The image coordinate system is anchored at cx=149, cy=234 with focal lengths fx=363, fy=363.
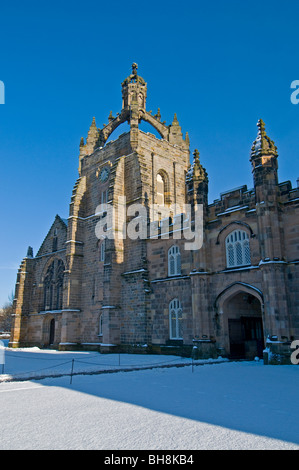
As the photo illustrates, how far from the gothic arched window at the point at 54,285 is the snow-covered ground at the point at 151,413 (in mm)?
21625

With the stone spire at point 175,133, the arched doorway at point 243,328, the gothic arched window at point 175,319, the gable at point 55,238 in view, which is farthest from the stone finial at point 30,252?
the arched doorway at point 243,328

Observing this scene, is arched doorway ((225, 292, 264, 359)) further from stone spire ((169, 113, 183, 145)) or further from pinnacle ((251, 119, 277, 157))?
stone spire ((169, 113, 183, 145))

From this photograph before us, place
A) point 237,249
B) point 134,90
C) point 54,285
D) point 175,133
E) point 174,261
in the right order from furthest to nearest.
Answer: point 175,133 < point 54,285 < point 134,90 < point 174,261 < point 237,249

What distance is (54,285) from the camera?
3400 cm

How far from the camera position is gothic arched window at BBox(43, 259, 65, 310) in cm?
3331

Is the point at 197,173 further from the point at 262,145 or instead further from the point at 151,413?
the point at 151,413

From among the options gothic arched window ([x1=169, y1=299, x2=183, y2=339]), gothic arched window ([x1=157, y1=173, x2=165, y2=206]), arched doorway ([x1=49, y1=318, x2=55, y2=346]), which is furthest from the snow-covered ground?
arched doorway ([x1=49, y1=318, x2=55, y2=346])

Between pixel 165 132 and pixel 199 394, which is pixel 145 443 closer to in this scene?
pixel 199 394

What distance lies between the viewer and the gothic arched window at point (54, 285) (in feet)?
109

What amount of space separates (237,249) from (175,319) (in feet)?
19.2

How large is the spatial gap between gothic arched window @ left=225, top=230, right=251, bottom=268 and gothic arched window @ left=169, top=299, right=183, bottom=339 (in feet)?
14.0

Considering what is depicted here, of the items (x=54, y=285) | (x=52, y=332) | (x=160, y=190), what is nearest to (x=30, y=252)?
(x=54, y=285)

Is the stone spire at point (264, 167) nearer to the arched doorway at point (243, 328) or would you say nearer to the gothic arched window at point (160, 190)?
the arched doorway at point (243, 328)

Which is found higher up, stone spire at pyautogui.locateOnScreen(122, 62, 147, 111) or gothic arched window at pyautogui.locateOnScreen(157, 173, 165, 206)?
stone spire at pyautogui.locateOnScreen(122, 62, 147, 111)
